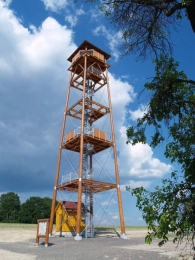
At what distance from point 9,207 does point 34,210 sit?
1031cm

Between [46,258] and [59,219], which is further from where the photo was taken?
[59,219]

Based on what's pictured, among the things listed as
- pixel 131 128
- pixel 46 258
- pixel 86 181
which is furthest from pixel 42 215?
pixel 131 128

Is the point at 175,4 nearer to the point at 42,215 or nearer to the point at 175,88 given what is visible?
the point at 175,88

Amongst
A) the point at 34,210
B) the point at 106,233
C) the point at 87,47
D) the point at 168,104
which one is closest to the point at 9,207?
the point at 34,210

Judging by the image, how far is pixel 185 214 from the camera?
128 inches

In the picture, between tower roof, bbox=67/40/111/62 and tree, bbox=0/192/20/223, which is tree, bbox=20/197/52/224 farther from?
tower roof, bbox=67/40/111/62

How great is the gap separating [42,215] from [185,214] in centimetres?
7250

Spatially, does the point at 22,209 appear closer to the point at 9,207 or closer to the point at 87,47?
the point at 9,207

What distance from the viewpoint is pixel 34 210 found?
7131cm

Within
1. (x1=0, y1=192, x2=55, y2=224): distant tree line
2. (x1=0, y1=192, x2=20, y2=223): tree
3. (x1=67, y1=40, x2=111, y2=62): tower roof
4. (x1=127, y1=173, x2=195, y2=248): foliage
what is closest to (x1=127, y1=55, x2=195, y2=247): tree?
(x1=127, y1=173, x2=195, y2=248): foliage

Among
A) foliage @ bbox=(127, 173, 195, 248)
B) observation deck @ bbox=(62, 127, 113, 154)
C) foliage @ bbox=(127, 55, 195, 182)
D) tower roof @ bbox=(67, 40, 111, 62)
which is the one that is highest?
tower roof @ bbox=(67, 40, 111, 62)

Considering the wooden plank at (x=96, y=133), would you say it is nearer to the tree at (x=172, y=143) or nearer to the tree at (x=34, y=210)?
the tree at (x=172, y=143)

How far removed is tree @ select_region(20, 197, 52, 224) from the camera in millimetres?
69500

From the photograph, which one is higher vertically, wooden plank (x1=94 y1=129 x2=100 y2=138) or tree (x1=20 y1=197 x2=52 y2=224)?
wooden plank (x1=94 y1=129 x2=100 y2=138)
